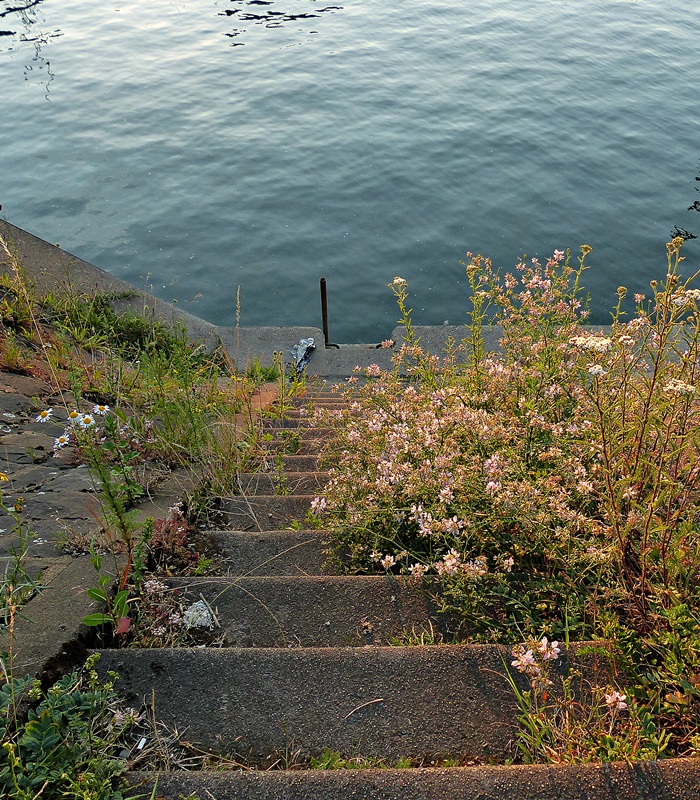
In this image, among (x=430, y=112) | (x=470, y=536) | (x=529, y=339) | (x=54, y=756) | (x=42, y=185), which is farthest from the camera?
(x=430, y=112)

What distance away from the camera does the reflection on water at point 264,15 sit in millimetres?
23375

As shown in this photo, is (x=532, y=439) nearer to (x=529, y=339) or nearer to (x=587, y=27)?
(x=529, y=339)

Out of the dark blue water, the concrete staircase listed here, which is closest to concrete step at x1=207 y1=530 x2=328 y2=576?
the concrete staircase

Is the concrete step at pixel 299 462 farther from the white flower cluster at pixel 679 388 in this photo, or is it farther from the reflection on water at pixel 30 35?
the reflection on water at pixel 30 35

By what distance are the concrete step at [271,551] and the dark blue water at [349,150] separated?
7.72 meters

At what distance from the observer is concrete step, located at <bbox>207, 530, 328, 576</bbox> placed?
3221 millimetres

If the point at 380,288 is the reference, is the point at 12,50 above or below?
above

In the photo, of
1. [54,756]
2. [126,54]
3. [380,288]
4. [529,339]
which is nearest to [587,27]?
[126,54]

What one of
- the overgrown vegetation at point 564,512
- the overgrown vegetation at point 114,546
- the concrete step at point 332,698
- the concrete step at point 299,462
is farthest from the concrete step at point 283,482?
the concrete step at point 332,698

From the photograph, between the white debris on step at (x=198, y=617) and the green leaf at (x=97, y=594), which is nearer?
the green leaf at (x=97, y=594)

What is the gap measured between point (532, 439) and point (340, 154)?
1316 centimetres

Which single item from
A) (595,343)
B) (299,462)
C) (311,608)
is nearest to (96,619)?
(311,608)

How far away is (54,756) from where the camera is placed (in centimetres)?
189

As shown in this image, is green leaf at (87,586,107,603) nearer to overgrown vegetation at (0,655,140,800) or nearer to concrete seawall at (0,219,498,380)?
overgrown vegetation at (0,655,140,800)
